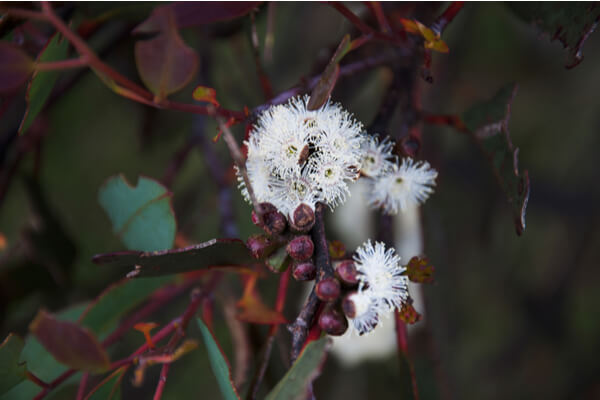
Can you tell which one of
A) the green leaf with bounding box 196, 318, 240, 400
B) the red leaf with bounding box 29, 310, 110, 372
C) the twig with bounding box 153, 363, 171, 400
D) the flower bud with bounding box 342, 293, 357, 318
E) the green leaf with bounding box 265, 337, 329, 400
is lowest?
the twig with bounding box 153, 363, 171, 400

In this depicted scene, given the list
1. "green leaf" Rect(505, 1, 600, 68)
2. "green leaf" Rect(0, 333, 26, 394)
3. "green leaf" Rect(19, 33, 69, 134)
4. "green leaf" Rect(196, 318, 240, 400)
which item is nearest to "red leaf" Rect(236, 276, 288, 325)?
"green leaf" Rect(196, 318, 240, 400)

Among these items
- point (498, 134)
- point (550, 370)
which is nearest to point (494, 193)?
point (550, 370)

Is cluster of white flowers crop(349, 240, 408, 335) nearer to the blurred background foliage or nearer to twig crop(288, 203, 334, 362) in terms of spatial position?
twig crop(288, 203, 334, 362)

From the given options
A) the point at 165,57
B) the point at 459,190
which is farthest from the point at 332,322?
the point at 459,190

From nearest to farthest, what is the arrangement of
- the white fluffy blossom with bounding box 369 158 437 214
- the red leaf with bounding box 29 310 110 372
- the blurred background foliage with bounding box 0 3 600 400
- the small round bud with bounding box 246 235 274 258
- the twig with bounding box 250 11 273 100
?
the red leaf with bounding box 29 310 110 372 < the small round bud with bounding box 246 235 274 258 < the white fluffy blossom with bounding box 369 158 437 214 < the twig with bounding box 250 11 273 100 < the blurred background foliage with bounding box 0 3 600 400

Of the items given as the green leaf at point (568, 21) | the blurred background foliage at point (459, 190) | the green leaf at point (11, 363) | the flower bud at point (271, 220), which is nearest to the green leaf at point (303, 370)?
the flower bud at point (271, 220)

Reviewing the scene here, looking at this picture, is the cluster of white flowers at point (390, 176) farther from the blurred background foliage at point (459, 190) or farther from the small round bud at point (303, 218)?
the blurred background foliage at point (459, 190)

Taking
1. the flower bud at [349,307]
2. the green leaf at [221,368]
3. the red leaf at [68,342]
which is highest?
the flower bud at [349,307]
